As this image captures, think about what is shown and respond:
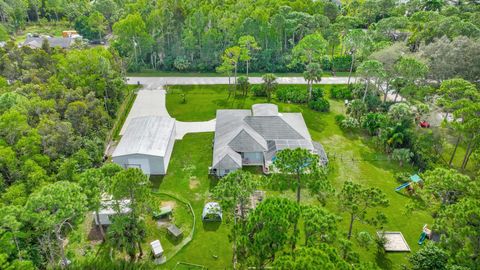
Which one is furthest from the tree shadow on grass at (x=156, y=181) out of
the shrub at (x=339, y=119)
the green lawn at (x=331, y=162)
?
the shrub at (x=339, y=119)

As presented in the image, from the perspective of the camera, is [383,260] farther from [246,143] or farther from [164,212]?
[164,212]

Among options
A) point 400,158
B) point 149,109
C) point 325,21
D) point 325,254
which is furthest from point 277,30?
point 325,254

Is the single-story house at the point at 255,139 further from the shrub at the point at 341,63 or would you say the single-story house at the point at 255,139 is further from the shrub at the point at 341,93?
the shrub at the point at 341,63

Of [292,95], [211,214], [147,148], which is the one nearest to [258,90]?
[292,95]

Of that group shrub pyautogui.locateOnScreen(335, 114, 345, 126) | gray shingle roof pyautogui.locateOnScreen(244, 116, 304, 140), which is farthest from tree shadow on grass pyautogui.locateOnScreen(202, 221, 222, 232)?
shrub pyautogui.locateOnScreen(335, 114, 345, 126)

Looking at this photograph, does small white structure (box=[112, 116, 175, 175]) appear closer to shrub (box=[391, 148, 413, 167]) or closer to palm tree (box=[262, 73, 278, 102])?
palm tree (box=[262, 73, 278, 102])

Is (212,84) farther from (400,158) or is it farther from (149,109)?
(400,158)
